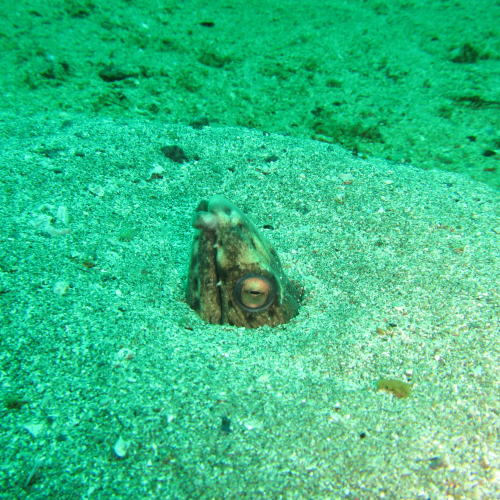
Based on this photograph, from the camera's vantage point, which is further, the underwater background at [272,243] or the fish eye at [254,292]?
the fish eye at [254,292]

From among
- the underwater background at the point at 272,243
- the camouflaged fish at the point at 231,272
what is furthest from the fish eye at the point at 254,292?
the underwater background at the point at 272,243

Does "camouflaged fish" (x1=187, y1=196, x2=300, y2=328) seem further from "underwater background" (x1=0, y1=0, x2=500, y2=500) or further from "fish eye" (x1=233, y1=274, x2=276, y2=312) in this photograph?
"underwater background" (x1=0, y1=0, x2=500, y2=500)

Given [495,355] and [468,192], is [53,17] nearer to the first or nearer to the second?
[468,192]

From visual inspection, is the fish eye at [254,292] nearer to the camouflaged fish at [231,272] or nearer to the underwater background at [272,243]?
the camouflaged fish at [231,272]

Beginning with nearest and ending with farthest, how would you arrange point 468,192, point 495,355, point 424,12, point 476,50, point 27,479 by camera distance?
point 27,479 < point 495,355 < point 468,192 < point 476,50 < point 424,12

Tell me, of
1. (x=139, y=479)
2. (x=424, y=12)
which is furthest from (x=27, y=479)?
(x=424, y=12)

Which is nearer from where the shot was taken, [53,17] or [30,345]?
[30,345]

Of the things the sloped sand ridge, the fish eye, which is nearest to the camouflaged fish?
the fish eye
